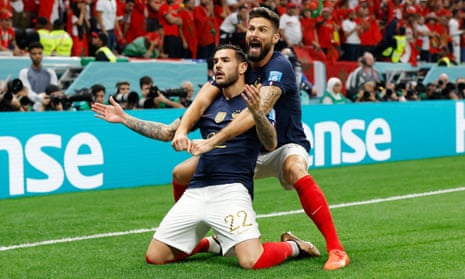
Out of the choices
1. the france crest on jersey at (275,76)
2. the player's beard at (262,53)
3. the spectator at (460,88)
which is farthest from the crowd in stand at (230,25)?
the france crest on jersey at (275,76)

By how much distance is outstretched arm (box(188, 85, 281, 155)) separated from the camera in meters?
6.49

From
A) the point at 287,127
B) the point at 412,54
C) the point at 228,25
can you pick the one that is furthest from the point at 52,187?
the point at 412,54

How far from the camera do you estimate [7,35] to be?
54.7ft

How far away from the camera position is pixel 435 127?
1883 cm

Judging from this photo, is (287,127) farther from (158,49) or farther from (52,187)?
(158,49)

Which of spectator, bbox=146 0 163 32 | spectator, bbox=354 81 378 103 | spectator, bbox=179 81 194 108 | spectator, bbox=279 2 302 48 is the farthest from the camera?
spectator, bbox=279 2 302 48

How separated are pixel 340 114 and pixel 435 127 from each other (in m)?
2.92

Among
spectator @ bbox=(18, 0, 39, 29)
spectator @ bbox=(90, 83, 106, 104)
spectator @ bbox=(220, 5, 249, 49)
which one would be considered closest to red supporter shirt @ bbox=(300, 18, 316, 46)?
spectator @ bbox=(220, 5, 249, 49)

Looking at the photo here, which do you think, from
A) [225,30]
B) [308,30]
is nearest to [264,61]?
[225,30]

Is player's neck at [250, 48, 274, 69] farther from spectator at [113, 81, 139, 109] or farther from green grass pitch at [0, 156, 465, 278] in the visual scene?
spectator at [113, 81, 139, 109]

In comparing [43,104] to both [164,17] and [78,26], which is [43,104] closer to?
[78,26]

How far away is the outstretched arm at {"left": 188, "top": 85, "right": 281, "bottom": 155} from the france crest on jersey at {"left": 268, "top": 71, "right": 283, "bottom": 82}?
0.25 ft

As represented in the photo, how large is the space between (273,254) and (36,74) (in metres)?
8.99

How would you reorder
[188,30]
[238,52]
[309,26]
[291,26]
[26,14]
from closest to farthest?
[238,52]
[26,14]
[188,30]
[291,26]
[309,26]
